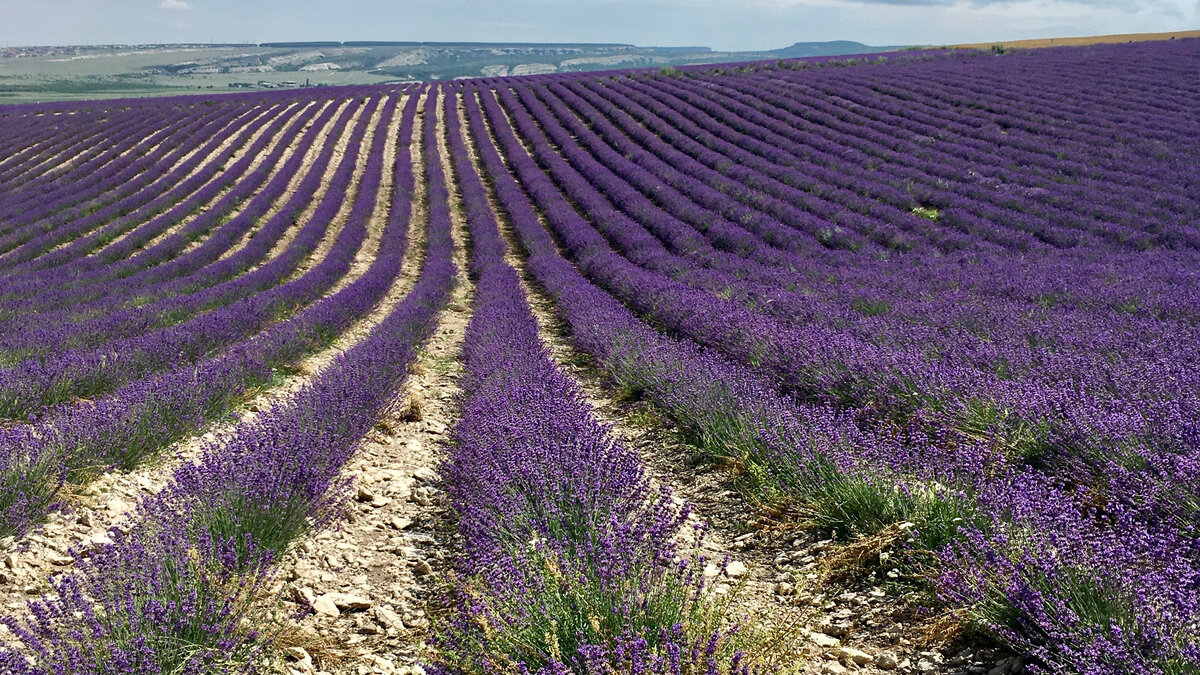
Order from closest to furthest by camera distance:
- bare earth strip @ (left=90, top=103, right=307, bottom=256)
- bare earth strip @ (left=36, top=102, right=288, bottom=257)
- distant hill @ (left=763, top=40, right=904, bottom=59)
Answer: bare earth strip @ (left=36, top=102, right=288, bottom=257) → bare earth strip @ (left=90, top=103, right=307, bottom=256) → distant hill @ (left=763, top=40, right=904, bottom=59)

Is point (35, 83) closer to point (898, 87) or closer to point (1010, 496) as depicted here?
point (898, 87)

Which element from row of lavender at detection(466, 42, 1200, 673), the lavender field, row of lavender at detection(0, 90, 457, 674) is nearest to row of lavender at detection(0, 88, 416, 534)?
the lavender field

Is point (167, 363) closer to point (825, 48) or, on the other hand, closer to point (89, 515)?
point (89, 515)

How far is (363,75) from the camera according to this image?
95938 mm

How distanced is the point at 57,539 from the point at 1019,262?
1039 centimetres

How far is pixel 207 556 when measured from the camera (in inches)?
102

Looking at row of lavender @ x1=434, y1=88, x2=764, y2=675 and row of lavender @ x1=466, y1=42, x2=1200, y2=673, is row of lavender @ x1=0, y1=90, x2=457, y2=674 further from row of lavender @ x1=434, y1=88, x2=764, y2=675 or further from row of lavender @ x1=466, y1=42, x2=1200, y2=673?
row of lavender @ x1=466, y1=42, x2=1200, y2=673

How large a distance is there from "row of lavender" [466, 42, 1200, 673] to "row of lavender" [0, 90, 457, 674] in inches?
83.2

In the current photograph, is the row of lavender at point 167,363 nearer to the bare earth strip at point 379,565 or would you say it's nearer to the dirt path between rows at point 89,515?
the dirt path between rows at point 89,515

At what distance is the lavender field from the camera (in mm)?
2129

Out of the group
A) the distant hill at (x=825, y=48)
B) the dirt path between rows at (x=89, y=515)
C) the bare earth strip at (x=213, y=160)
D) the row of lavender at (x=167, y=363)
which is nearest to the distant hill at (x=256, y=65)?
the distant hill at (x=825, y=48)

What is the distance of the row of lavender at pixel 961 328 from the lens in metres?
2.14

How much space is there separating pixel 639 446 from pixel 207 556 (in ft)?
8.74

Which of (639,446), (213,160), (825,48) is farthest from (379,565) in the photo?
(825,48)
